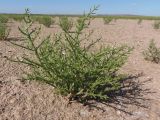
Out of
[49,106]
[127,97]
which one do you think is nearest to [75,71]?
[49,106]

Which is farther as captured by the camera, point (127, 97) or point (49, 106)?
point (127, 97)

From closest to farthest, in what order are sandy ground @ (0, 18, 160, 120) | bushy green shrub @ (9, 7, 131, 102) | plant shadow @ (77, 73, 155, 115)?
sandy ground @ (0, 18, 160, 120) → bushy green shrub @ (9, 7, 131, 102) → plant shadow @ (77, 73, 155, 115)

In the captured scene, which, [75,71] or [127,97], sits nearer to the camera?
[75,71]

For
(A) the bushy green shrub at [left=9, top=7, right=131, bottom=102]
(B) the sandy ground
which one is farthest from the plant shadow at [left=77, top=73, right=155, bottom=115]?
(A) the bushy green shrub at [left=9, top=7, right=131, bottom=102]

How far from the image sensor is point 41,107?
15.7 ft

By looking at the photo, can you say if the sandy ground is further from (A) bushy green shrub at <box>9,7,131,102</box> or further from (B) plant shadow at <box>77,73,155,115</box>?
(A) bushy green shrub at <box>9,7,131,102</box>

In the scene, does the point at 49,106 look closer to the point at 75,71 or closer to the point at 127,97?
the point at 75,71

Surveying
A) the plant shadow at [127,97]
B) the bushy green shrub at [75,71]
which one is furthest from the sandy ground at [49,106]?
the bushy green shrub at [75,71]

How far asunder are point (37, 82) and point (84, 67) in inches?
38.0

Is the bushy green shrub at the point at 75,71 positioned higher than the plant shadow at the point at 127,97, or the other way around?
the bushy green shrub at the point at 75,71

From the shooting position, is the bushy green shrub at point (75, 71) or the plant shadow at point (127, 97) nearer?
the bushy green shrub at point (75, 71)

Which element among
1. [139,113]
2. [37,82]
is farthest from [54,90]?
[139,113]

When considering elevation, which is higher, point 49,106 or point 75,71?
point 75,71

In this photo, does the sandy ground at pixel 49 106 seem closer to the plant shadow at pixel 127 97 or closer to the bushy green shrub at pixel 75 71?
the plant shadow at pixel 127 97
